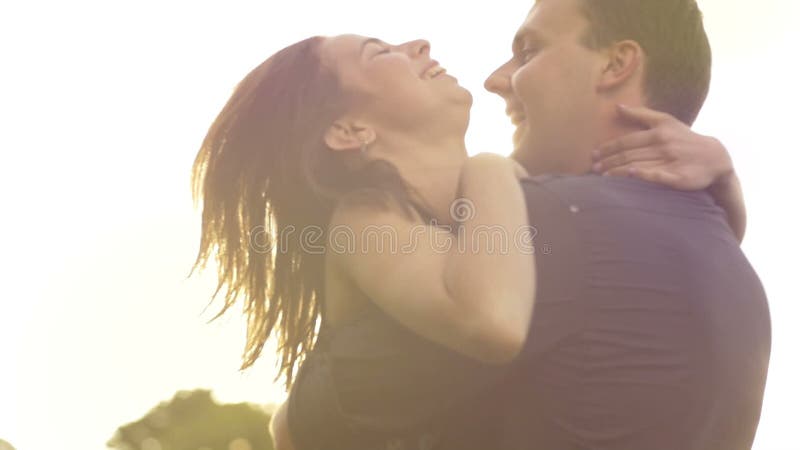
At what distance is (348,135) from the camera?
9.68 ft

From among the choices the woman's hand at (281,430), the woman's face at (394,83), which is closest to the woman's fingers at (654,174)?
the woman's face at (394,83)

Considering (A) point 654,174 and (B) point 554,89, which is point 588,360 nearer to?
(A) point 654,174

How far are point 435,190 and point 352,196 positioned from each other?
0.26 meters

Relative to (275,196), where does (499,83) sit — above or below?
above

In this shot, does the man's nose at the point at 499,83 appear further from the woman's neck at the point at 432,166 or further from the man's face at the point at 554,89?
the woman's neck at the point at 432,166

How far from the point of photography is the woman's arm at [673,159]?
2732 mm

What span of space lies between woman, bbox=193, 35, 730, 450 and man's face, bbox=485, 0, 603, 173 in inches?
11.4

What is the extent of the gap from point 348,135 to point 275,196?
0.93ft

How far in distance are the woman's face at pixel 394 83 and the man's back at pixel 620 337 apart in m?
0.62

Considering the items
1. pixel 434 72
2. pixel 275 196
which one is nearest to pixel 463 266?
pixel 275 196

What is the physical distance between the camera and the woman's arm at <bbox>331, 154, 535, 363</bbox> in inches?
87.7

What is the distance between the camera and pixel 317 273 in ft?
9.87

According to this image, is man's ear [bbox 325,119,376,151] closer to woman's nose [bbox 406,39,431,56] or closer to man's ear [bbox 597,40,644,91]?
woman's nose [bbox 406,39,431,56]

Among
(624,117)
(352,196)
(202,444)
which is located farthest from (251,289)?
A: (202,444)
